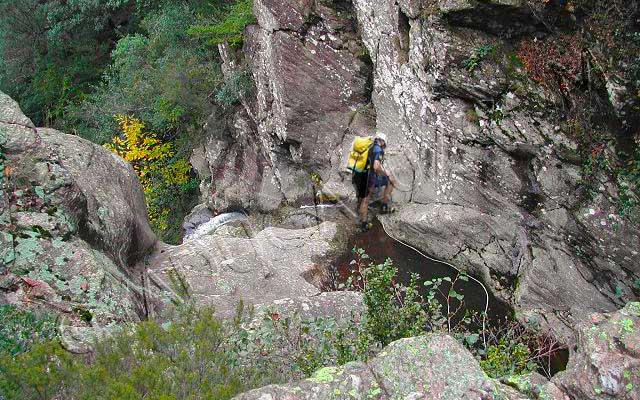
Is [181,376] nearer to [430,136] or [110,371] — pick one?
[110,371]

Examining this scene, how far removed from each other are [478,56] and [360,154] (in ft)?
8.88

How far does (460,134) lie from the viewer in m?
11.1

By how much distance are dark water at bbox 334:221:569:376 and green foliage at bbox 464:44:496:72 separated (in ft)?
13.2

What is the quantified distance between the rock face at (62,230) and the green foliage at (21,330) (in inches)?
44.3

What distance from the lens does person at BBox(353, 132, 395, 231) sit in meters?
10.1

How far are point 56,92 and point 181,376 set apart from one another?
22.0 m

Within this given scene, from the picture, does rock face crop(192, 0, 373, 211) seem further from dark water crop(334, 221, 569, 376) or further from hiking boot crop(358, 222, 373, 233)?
dark water crop(334, 221, 569, 376)

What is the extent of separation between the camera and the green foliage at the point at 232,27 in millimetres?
15586

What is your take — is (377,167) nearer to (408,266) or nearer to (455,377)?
(408,266)

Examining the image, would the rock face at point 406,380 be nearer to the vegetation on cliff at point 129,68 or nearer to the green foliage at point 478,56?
the green foliage at point 478,56

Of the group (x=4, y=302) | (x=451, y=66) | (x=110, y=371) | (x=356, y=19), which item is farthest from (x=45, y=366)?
(x=356, y=19)

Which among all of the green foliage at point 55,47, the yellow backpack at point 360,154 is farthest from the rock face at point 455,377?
the green foliage at point 55,47

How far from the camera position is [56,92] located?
2308 centimetres

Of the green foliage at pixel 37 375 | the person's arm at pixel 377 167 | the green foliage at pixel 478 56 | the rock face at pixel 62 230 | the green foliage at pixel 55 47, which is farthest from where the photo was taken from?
the green foliage at pixel 55 47
